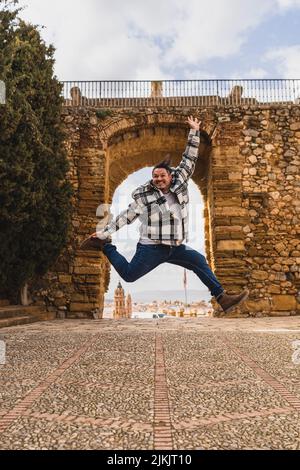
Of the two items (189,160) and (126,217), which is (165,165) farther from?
(126,217)

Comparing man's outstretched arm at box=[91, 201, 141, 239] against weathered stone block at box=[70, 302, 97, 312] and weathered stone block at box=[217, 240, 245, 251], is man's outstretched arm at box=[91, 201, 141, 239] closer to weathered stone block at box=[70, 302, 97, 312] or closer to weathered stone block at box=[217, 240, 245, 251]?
weathered stone block at box=[70, 302, 97, 312]

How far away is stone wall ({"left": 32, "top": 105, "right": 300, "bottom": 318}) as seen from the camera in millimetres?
10312

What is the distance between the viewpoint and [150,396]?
9.32ft

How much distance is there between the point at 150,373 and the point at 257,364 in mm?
1102

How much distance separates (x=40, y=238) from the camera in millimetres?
8688

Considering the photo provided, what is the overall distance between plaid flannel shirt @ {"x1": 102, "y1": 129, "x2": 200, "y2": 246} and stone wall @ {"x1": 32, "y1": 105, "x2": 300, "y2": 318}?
23.3 ft

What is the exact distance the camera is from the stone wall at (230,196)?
1031 centimetres

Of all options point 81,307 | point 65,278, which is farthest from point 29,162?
point 81,307

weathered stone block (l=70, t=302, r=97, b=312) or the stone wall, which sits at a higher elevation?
the stone wall

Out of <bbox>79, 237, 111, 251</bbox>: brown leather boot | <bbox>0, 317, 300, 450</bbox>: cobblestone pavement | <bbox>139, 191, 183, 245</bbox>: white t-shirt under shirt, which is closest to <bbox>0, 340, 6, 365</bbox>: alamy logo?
<bbox>0, 317, 300, 450</bbox>: cobblestone pavement

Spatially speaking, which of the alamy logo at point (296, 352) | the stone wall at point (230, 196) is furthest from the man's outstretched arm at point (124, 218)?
the stone wall at point (230, 196)

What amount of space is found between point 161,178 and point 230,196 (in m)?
7.68
